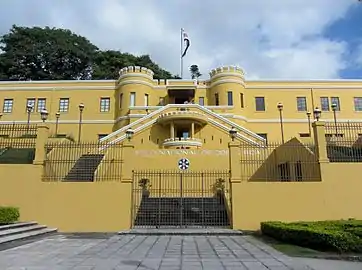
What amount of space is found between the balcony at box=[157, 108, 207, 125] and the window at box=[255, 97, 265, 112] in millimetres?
9876

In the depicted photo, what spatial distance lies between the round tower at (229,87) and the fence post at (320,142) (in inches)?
769

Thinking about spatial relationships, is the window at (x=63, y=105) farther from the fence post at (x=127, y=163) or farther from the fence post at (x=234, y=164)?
the fence post at (x=234, y=164)

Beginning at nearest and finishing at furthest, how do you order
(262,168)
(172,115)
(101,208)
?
(101,208)
(262,168)
(172,115)

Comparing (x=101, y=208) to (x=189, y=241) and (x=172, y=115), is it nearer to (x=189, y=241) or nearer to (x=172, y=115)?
(x=189, y=241)

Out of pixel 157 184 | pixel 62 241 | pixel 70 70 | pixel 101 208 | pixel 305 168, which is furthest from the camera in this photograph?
pixel 70 70

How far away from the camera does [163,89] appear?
37656mm

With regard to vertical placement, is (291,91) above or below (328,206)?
above

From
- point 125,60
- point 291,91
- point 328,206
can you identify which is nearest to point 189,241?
point 328,206

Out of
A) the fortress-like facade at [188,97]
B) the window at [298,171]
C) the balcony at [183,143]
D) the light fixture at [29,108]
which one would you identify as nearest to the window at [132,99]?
the fortress-like facade at [188,97]

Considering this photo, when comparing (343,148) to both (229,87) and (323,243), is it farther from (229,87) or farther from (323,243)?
(229,87)

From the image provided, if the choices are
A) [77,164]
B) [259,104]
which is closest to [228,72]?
[259,104]

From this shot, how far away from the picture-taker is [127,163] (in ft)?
47.3

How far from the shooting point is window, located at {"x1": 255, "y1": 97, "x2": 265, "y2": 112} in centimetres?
3656

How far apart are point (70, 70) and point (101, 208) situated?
129 feet
